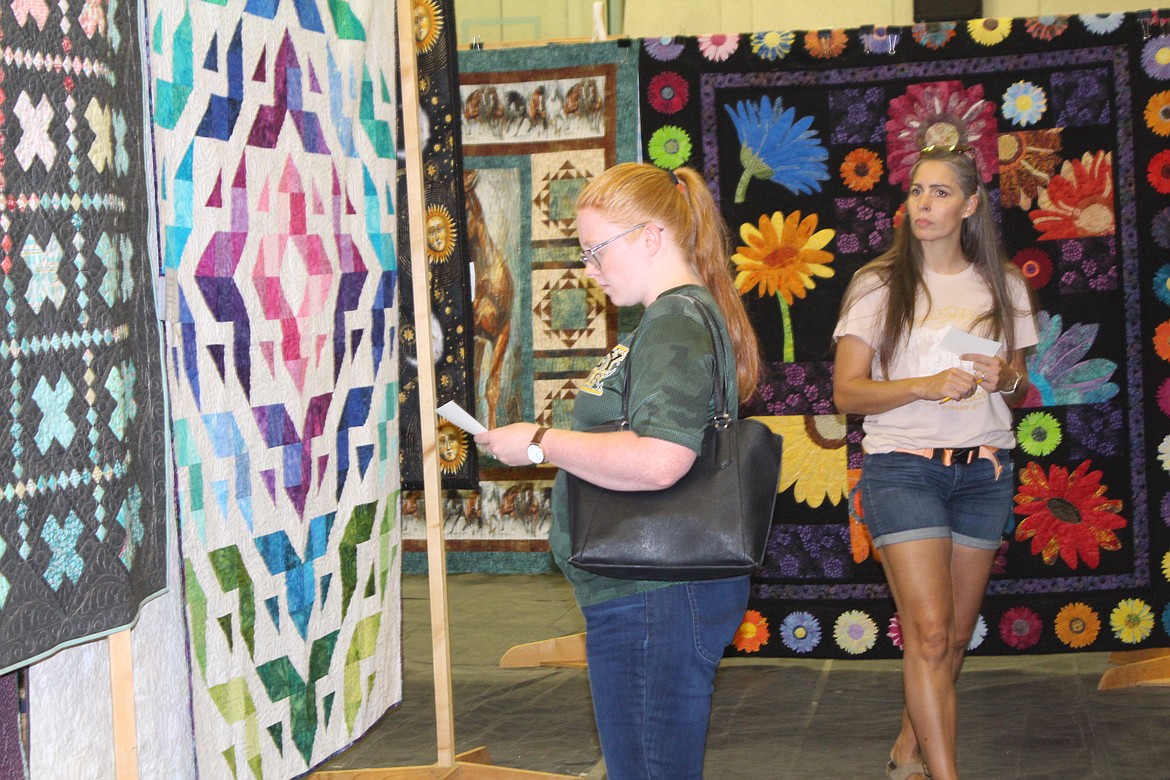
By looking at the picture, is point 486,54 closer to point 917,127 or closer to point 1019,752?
point 917,127

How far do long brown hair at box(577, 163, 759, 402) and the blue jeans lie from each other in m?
0.30

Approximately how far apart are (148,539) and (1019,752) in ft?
7.38

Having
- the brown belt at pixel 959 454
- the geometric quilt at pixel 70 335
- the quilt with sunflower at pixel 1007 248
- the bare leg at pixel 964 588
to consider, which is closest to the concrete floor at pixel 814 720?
the quilt with sunflower at pixel 1007 248

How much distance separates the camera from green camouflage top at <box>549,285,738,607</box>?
1461 millimetres

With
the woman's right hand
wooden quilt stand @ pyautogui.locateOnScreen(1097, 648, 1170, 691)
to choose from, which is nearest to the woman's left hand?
the woman's right hand

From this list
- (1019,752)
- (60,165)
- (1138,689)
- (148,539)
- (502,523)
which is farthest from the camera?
(502,523)

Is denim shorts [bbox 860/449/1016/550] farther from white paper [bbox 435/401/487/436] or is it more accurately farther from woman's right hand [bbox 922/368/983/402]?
white paper [bbox 435/401/487/436]

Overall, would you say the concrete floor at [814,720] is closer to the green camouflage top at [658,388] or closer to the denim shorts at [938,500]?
the denim shorts at [938,500]

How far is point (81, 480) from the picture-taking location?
161 centimetres

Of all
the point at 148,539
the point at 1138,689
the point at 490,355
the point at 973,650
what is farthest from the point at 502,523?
the point at 148,539

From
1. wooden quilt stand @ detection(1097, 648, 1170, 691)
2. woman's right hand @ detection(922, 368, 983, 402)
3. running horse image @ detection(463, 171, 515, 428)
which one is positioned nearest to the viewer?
woman's right hand @ detection(922, 368, 983, 402)

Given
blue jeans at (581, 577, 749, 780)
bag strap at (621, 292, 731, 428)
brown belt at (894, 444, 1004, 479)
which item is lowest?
blue jeans at (581, 577, 749, 780)

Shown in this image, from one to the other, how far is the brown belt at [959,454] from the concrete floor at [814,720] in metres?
0.85

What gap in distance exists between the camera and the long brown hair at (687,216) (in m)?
1.63
